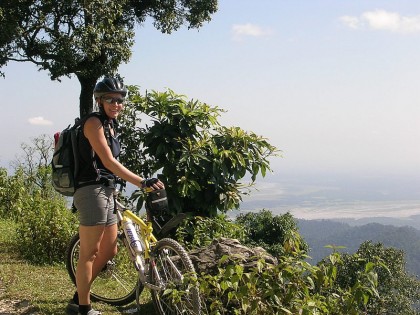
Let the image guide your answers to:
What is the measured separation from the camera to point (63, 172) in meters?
4.07

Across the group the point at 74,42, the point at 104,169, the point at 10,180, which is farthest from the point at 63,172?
the point at 74,42

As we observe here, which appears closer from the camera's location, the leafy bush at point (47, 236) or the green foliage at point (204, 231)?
the green foliage at point (204, 231)

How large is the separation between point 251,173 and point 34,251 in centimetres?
345

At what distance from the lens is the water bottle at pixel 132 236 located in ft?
14.2

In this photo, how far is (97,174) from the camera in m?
3.99

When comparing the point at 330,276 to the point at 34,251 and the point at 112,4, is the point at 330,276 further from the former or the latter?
the point at 112,4

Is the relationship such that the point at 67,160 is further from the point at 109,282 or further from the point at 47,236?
the point at 47,236

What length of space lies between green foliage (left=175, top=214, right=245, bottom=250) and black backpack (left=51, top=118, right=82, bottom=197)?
2.79 metres

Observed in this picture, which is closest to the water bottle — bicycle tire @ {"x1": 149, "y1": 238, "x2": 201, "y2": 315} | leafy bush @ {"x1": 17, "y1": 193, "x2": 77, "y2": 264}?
bicycle tire @ {"x1": 149, "y1": 238, "x2": 201, "y2": 315}

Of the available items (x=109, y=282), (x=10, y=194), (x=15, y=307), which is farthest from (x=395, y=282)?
(x=15, y=307)

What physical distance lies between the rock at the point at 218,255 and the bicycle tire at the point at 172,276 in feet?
1.63

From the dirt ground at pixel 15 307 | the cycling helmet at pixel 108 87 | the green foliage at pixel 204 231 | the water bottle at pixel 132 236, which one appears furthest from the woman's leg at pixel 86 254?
the green foliage at pixel 204 231

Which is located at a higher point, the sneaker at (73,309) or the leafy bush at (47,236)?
the leafy bush at (47,236)

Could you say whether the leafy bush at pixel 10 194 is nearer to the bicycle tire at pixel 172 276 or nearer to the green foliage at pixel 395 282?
the bicycle tire at pixel 172 276
